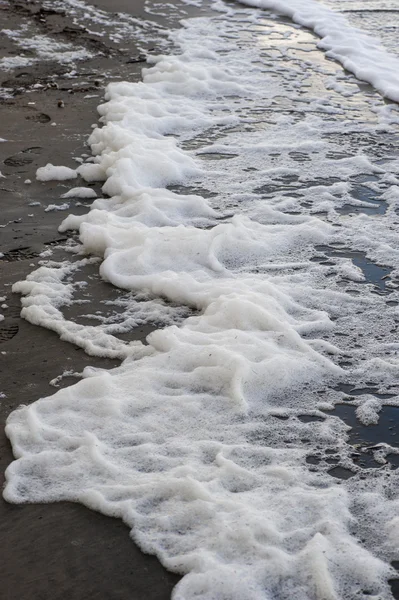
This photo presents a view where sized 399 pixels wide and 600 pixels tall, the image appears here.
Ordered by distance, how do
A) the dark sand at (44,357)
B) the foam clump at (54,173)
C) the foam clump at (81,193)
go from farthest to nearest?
the foam clump at (54,173), the foam clump at (81,193), the dark sand at (44,357)

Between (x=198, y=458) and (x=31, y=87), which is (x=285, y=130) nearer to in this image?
(x=31, y=87)

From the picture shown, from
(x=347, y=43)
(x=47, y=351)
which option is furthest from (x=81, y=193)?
(x=347, y=43)

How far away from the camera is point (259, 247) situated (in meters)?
4.50

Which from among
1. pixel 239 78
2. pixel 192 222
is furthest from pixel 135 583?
pixel 239 78

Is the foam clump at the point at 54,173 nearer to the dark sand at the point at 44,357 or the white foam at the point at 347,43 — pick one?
the dark sand at the point at 44,357

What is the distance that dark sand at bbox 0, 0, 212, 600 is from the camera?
2.36 meters

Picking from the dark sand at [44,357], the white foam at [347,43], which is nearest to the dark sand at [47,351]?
the dark sand at [44,357]

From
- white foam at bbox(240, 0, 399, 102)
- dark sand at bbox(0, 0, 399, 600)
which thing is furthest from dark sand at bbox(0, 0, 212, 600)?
white foam at bbox(240, 0, 399, 102)

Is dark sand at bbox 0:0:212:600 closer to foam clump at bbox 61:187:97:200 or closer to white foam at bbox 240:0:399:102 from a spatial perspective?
foam clump at bbox 61:187:97:200

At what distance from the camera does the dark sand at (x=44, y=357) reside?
236 cm

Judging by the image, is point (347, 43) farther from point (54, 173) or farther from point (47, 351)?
point (47, 351)

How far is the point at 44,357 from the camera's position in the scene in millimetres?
3467

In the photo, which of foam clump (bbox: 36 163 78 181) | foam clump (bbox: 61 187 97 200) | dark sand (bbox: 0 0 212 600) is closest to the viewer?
dark sand (bbox: 0 0 212 600)

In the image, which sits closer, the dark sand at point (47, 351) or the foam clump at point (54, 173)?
the dark sand at point (47, 351)
